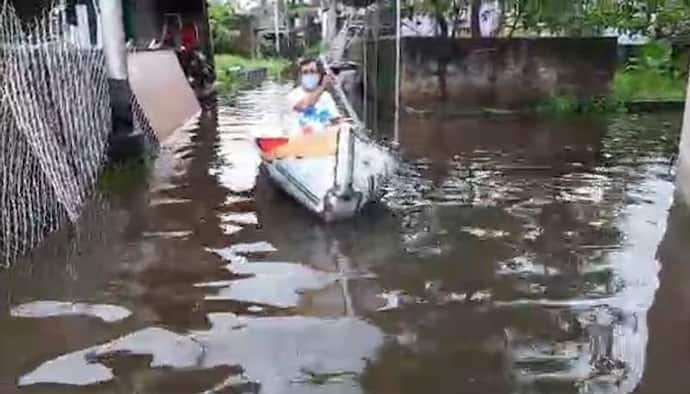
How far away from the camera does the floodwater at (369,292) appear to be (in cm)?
469

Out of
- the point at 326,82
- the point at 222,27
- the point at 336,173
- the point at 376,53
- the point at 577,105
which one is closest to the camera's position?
the point at 336,173

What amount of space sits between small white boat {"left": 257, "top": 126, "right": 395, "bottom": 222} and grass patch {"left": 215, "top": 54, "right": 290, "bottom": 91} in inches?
576

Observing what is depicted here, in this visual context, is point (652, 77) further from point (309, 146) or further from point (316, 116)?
point (309, 146)

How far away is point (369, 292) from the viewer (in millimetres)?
5992

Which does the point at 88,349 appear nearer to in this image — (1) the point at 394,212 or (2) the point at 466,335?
(2) the point at 466,335

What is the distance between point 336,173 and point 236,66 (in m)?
21.4

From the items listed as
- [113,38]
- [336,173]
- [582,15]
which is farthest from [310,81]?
[582,15]

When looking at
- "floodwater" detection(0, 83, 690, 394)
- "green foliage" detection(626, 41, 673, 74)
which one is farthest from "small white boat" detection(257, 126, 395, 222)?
"green foliage" detection(626, 41, 673, 74)

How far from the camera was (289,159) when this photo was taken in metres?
8.21

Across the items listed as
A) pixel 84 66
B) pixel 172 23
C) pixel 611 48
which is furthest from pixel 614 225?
pixel 172 23

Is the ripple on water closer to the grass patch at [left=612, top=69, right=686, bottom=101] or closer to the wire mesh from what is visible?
the wire mesh

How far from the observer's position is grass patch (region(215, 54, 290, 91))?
24.0m

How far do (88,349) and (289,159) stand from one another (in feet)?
11.7

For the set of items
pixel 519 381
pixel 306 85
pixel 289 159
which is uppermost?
pixel 306 85
